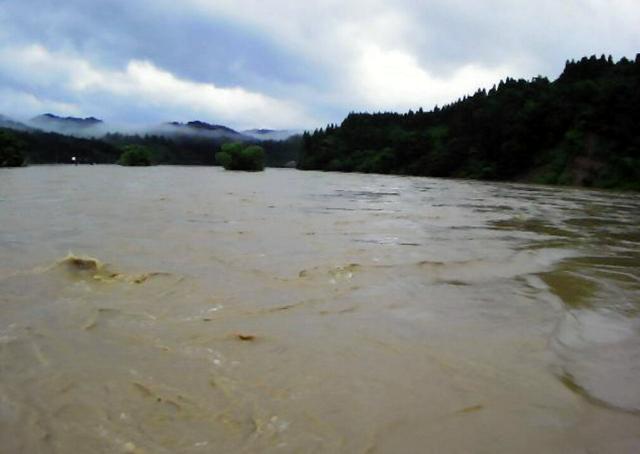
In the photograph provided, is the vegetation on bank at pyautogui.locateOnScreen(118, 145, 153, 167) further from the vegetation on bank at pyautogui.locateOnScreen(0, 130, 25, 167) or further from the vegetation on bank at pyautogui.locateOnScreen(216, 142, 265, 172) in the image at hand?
the vegetation on bank at pyautogui.locateOnScreen(0, 130, 25, 167)

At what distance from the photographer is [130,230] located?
923 centimetres

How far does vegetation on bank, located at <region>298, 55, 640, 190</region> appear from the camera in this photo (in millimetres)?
51125

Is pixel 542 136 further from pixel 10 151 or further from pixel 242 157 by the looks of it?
pixel 10 151

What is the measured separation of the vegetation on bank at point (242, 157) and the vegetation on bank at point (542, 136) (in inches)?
1005

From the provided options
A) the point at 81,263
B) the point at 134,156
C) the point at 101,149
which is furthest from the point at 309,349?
the point at 101,149

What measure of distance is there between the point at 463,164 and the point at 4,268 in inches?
2844

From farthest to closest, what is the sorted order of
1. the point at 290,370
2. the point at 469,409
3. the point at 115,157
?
the point at 115,157 → the point at 290,370 → the point at 469,409

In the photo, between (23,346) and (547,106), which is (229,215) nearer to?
(23,346)

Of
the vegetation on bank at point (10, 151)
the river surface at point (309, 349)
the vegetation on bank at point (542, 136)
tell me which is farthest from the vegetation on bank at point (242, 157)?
the river surface at point (309, 349)

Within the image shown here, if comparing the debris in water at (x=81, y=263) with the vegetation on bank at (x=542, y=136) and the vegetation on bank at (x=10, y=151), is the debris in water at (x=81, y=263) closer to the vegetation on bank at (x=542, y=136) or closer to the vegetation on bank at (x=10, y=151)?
the vegetation on bank at (x=542, y=136)

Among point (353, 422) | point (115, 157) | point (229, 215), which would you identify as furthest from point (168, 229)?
point (115, 157)

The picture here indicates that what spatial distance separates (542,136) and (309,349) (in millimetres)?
66791

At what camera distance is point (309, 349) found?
3783 mm

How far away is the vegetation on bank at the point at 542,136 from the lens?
51.1 meters
